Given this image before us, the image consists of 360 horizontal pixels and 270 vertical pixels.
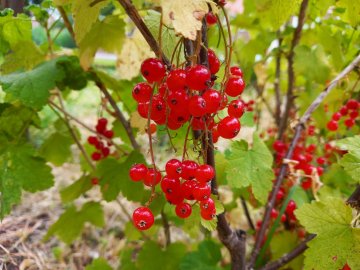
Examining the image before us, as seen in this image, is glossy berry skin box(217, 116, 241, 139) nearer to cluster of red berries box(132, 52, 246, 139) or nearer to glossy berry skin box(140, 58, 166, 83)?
cluster of red berries box(132, 52, 246, 139)

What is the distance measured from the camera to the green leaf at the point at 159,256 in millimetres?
1437

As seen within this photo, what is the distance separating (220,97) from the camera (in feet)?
2.01

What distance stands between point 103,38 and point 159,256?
826mm

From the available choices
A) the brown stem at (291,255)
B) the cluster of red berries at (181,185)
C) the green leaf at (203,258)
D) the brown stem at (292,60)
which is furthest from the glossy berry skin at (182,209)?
the brown stem at (292,60)

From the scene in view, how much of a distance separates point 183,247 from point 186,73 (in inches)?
41.1

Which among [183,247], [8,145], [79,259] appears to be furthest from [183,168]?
[79,259]

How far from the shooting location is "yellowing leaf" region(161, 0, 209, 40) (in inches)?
21.6

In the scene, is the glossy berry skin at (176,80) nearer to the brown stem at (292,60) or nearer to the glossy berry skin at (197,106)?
the glossy berry skin at (197,106)

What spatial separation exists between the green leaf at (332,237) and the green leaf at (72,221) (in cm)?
92

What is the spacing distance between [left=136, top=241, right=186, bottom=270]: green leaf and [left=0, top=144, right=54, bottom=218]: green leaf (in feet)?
1.61

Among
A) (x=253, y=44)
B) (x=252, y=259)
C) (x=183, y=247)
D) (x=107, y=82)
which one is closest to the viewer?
(x=252, y=259)

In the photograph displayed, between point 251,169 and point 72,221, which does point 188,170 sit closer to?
point 251,169

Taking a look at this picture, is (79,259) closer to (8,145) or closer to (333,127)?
(8,145)

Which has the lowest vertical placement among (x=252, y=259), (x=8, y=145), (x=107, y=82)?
(x=252, y=259)
